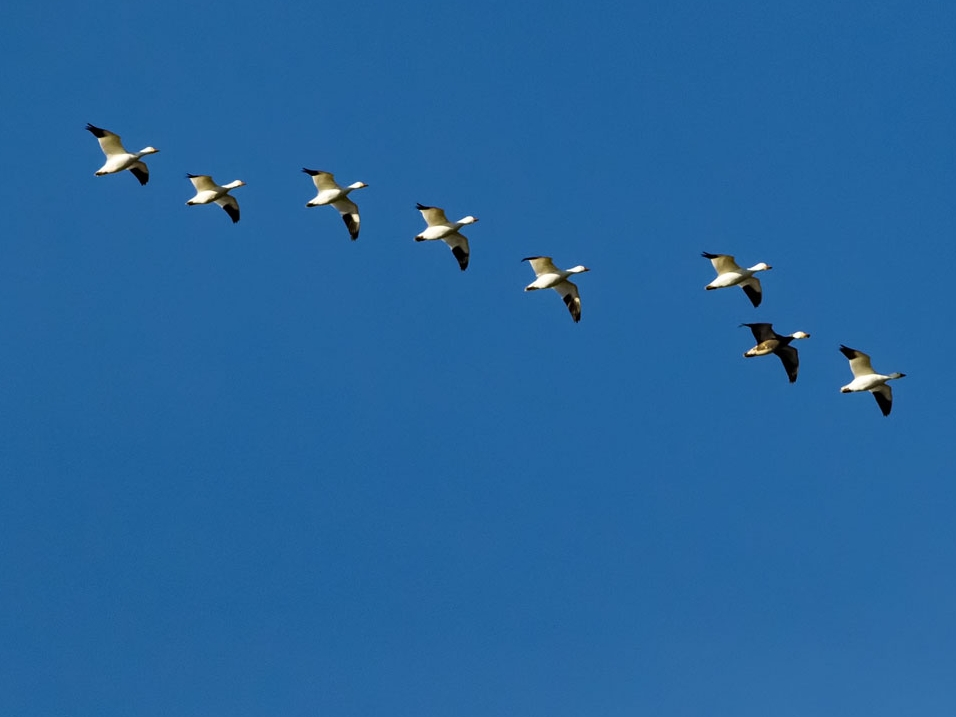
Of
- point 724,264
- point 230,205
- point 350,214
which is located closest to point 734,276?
point 724,264

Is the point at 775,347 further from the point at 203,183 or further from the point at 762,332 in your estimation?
the point at 203,183

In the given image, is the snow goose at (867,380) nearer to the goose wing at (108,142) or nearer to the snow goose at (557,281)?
the snow goose at (557,281)

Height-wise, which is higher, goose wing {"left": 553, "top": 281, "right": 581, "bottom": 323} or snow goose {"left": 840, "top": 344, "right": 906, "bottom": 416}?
goose wing {"left": 553, "top": 281, "right": 581, "bottom": 323}

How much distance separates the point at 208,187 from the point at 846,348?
59.5 feet

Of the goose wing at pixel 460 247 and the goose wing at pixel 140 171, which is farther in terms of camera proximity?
the goose wing at pixel 460 247

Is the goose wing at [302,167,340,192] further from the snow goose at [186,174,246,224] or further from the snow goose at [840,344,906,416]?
the snow goose at [840,344,906,416]

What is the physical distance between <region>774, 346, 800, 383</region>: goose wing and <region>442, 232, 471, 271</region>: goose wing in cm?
903

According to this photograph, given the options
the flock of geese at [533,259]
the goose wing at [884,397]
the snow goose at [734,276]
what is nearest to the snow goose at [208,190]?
the flock of geese at [533,259]

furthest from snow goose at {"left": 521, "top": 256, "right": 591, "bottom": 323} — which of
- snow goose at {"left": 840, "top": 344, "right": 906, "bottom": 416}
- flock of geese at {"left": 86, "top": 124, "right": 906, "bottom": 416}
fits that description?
snow goose at {"left": 840, "top": 344, "right": 906, "bottom": 416}

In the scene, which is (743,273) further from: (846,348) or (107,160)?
(107,160)

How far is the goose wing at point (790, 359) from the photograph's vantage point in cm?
5769

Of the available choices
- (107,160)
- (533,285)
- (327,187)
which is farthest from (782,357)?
(107,160)

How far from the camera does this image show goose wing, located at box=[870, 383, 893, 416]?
5753cm

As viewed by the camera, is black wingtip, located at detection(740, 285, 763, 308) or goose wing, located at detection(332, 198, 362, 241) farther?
goose wing, located at detection(332, 198, 362, 241)
